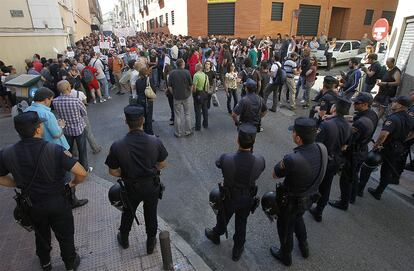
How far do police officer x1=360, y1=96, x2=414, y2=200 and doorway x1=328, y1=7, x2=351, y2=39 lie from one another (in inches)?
1010

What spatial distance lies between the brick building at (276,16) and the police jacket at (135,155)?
21.3 metres

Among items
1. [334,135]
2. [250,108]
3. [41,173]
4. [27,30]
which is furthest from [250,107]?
[27,30]

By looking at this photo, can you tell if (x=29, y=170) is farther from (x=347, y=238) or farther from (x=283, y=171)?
(x=347, y=238)

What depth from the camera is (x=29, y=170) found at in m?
2.76

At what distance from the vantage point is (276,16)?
73.6 ft

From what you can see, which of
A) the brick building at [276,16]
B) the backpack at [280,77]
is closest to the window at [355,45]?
the brick building at [276,16]

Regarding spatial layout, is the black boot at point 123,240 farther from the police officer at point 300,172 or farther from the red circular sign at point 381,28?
the red circular sign at point 381,28

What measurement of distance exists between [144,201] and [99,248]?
114 cm

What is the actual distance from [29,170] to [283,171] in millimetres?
2732

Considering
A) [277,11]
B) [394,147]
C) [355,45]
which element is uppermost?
[277,11]

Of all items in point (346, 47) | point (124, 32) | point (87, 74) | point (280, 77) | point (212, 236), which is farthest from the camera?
point (124, 32)

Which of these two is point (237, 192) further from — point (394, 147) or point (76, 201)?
point (394, 147)

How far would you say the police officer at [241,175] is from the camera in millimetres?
3047

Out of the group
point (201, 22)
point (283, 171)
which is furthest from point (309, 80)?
point (201, 22)
